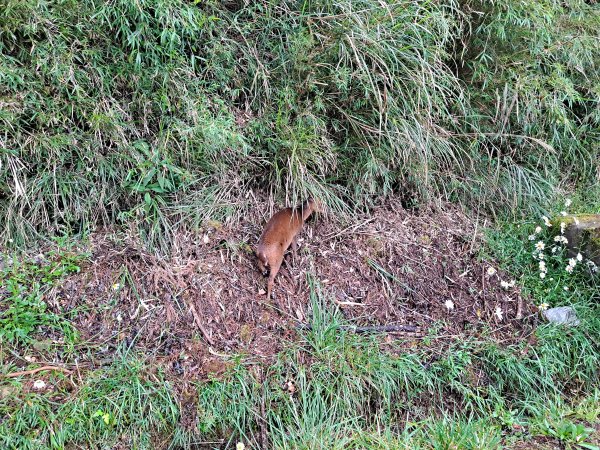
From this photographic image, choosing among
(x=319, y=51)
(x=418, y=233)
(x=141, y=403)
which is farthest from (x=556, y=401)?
(x=319, y=51)

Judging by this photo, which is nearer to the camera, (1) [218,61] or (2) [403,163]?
(1) [218,61]

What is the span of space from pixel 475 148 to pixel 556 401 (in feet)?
6.05

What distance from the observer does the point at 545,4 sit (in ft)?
12.3

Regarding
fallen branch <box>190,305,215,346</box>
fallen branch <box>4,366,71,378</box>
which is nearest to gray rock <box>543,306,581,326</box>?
fallen branch <box>190,305,215,346</box>

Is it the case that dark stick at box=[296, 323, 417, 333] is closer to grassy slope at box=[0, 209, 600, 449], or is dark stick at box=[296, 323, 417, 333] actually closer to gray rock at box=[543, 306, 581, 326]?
grassy slope at box=[0, 209, 600, 449]

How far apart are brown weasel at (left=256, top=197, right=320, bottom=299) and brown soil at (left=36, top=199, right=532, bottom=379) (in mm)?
108

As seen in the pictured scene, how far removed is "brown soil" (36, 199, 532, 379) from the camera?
2551 mm

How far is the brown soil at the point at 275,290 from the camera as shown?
255 cm

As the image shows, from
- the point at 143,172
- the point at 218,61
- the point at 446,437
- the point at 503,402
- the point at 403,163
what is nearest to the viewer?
the point at 446,437

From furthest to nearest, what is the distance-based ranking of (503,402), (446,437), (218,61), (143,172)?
1. (218,61)
2. (143,172)
3. (503,402)
4. (446,437)

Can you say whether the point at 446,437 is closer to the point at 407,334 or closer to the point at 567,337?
the point at 407,334

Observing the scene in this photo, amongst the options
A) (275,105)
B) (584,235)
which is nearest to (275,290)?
(275,105)

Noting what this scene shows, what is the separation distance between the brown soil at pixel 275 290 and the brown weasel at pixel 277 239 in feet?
0.35

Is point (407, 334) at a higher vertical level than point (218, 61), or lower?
lower
